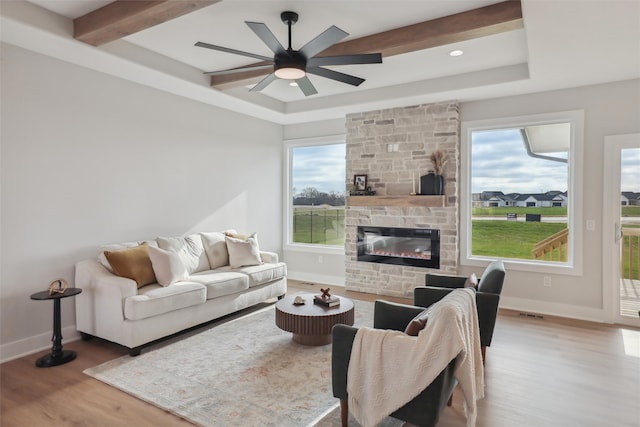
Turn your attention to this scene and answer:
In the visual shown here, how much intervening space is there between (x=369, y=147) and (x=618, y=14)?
11.3 feet

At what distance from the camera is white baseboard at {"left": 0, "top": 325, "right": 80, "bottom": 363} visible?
330cm

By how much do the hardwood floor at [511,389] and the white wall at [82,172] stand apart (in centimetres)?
74

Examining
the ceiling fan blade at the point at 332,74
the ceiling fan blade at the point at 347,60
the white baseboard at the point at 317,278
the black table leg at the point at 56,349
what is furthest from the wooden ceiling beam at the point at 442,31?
the white baseboard at the point at 317,278

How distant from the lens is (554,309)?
4.64 m

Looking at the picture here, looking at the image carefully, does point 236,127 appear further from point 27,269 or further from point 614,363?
point 614,363

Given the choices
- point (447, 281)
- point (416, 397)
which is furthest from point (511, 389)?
point (416, 397)

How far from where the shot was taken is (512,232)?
5.06m

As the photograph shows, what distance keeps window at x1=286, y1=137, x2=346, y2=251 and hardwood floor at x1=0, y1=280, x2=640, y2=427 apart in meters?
3.35

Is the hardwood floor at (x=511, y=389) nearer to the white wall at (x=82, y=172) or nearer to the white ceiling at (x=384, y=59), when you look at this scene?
the white wall at (x=82, y=172)

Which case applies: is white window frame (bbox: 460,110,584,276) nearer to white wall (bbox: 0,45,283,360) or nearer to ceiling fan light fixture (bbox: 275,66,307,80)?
ceiling fan light fixture (bbox: 275,66,307,80)

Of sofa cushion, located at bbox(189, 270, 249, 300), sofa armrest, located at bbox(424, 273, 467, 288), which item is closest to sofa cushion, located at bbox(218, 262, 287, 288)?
sofa cushion, located at bbox(189, 270, 249, 300)

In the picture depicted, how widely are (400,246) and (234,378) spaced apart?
11.1ft

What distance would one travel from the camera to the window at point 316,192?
6.45 metres

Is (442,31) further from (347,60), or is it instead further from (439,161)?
(439,161)
